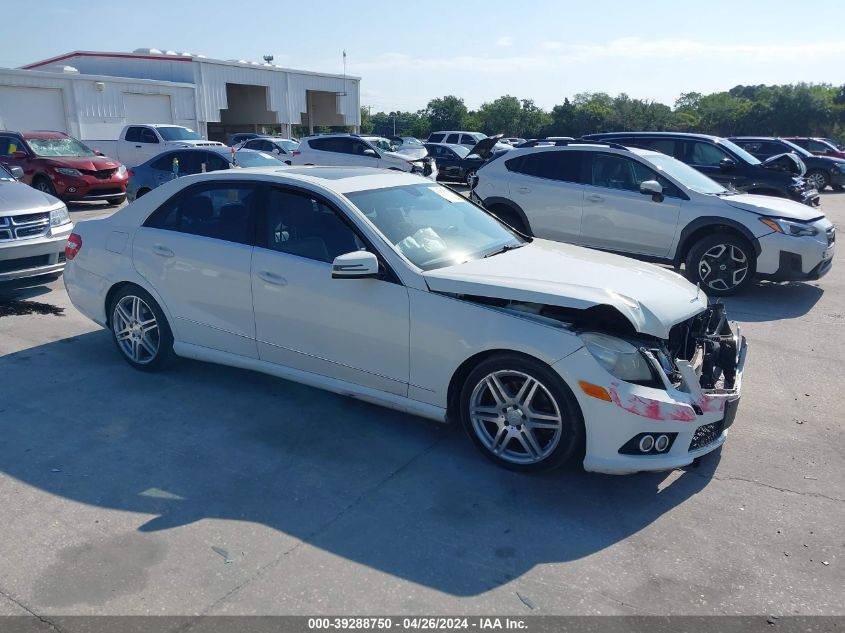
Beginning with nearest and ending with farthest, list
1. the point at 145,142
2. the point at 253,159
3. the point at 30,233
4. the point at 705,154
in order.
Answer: the point at 30,233 → the point at 705,154 → the point at 253,159 → the point at 145,142

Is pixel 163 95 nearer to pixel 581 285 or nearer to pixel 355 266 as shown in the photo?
pixel 355 266

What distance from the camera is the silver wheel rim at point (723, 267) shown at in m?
8.17

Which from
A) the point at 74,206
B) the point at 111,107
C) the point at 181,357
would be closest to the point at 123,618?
the point at 181,357

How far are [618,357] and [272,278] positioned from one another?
7.57 ft

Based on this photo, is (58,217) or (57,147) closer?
(58,217)

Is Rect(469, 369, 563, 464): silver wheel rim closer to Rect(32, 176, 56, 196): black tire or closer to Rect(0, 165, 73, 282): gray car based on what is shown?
Rect(0, 165, 73, 282): gray car

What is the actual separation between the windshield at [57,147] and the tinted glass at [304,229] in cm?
1381

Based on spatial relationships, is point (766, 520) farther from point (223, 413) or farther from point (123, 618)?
point (223, 413)

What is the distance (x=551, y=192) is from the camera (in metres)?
9.32

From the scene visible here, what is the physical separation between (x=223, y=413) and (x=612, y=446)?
8.69 ft

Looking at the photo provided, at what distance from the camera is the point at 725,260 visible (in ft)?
27.1

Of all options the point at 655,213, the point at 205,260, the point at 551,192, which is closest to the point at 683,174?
the point at 655,213

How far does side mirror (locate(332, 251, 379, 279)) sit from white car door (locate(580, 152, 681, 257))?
18.2ft

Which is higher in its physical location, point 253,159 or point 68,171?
point 253,159
